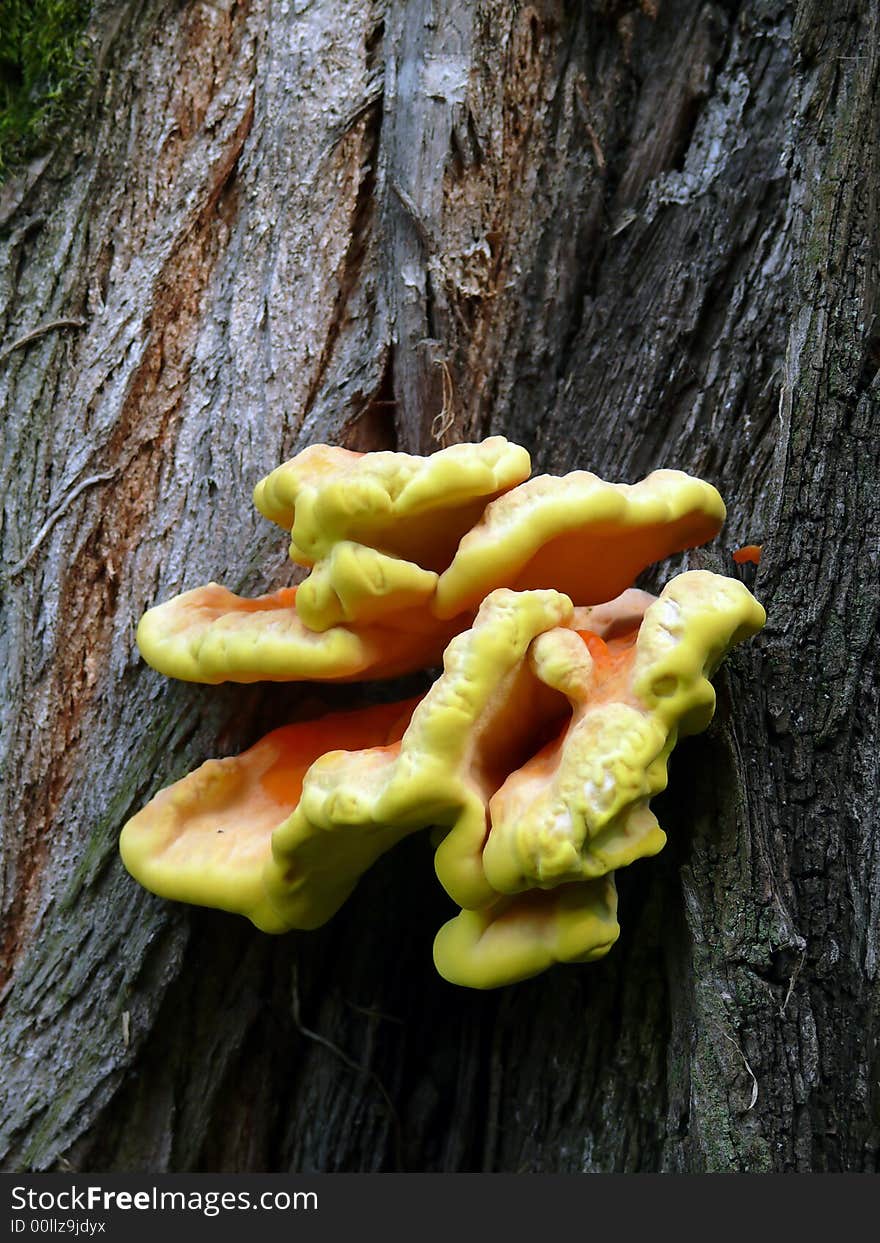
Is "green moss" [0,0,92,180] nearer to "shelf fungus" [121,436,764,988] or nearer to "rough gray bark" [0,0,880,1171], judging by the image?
"rough gray bark" [0,0,880,1171]

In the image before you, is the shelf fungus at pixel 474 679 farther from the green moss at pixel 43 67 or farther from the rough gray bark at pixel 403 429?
the green moss at pixel 43 67

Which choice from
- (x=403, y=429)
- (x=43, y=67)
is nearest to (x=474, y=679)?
(x=403, y=429)

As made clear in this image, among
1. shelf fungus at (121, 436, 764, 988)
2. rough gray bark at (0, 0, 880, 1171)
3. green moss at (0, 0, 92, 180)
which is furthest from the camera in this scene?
green moss at (0, 0, 92, 180)

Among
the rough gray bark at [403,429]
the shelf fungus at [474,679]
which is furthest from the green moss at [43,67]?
the shelf fungus at [474,679]

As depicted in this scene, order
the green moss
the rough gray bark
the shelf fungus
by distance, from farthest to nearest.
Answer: the green moss → the rough gray bark → the shelf fungus

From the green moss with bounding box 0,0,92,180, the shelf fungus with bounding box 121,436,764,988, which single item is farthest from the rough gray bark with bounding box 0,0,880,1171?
the shelf fungus with bounding box 121,436,764,988

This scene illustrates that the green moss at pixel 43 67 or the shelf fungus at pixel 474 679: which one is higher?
the green moss at pixel 43 67

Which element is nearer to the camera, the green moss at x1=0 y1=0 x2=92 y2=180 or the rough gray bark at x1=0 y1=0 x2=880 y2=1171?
the rough gray bark at x1=0 y1=0 x2=880 y2=1171

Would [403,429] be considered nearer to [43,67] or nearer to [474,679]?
[474,679]
